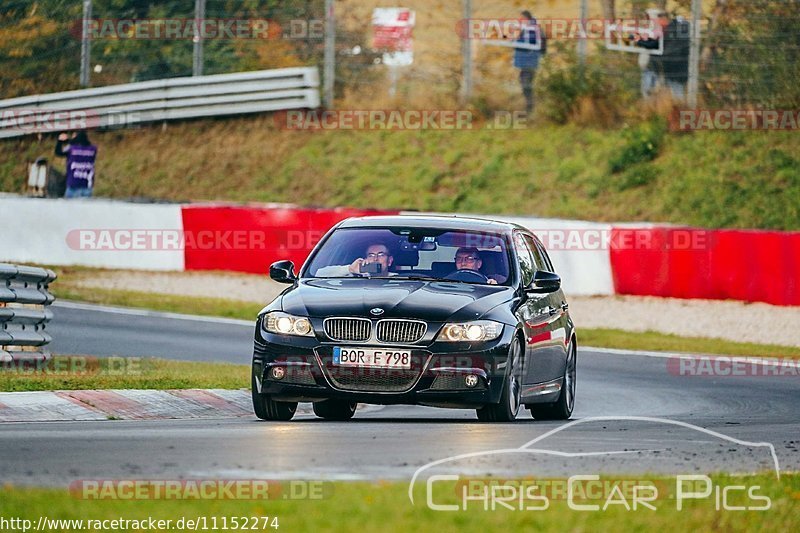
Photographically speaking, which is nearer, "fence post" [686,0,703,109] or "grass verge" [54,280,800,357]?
"grass verge" [54,280,800,357]

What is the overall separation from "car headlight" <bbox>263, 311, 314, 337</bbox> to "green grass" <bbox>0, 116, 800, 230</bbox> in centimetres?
1948

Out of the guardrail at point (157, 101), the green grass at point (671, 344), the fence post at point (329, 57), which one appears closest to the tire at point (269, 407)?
the green grass at point (671, 344)

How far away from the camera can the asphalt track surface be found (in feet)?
25.1

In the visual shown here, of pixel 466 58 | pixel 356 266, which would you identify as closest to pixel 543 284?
pixel 356 266

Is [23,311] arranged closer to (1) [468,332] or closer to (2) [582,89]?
(1) [468,332]

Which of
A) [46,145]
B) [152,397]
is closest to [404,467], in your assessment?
[152,397]

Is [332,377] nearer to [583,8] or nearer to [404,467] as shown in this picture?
[404,467]

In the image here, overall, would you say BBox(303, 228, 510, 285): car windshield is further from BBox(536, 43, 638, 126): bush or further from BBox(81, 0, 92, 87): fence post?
BBox(81, 0, 92, 87): fence post

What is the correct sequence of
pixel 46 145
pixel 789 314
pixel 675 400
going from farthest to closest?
1. pixel 46 145
2. pixel 789 314
3. pixel 675 400

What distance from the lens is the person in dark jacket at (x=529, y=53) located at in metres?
33.2

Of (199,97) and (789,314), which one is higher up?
(199,97)

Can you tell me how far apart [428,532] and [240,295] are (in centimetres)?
2098

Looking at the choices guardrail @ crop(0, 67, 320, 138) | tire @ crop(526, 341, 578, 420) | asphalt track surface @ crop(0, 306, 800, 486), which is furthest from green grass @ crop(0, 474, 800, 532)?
guardrail @ crop(0, 67, 320, 138)

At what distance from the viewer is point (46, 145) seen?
38281mm
